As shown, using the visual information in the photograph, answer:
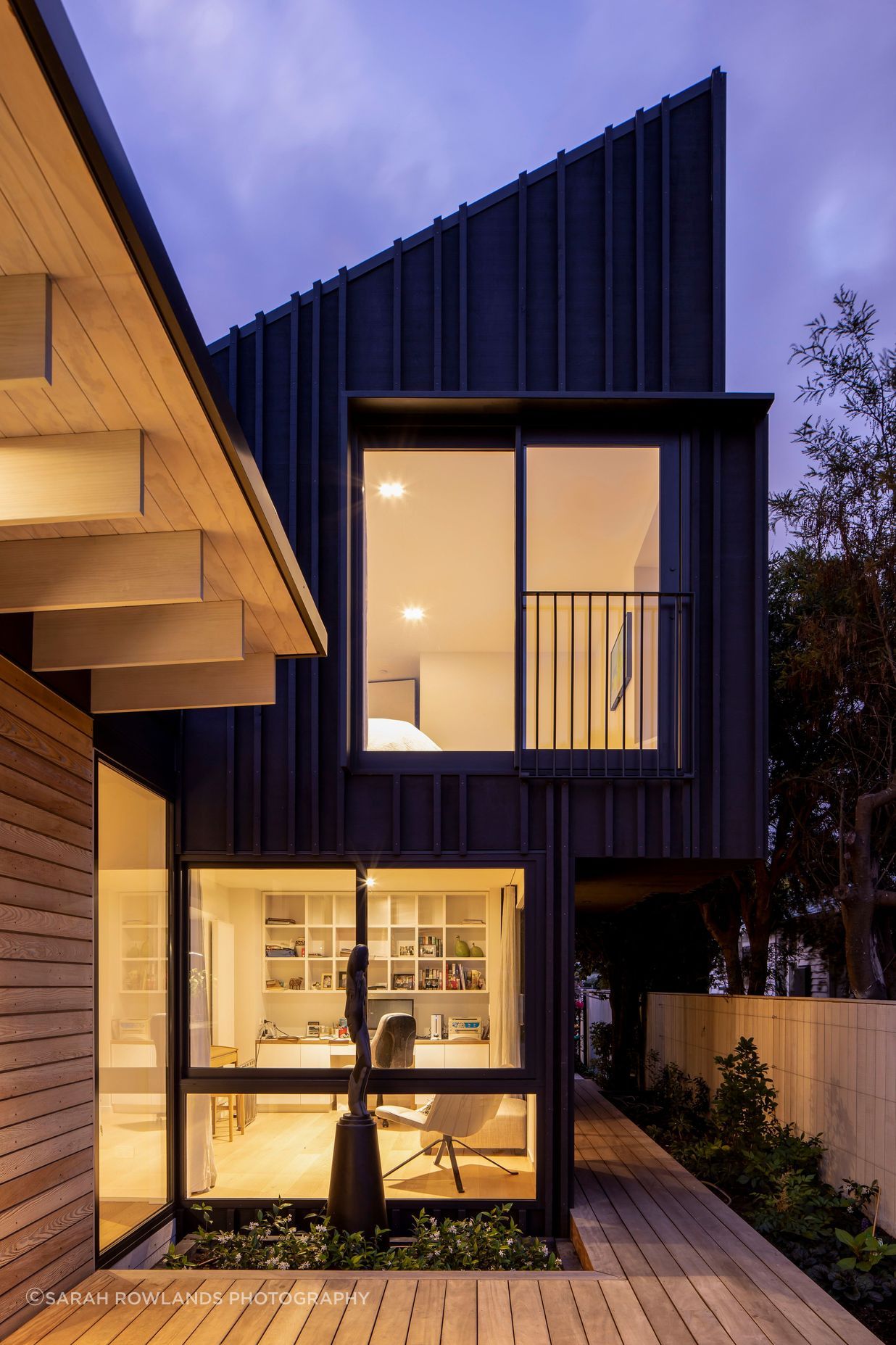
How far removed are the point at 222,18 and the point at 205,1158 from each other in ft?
196

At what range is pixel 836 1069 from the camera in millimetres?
5777

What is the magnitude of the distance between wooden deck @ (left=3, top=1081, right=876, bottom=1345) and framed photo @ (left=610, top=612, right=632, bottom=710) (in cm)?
268

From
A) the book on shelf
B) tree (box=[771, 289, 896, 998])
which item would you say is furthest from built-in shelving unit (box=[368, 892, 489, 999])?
tree (box=[771, 289, 896, 998])

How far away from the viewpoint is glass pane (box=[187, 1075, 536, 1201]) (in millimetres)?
5418

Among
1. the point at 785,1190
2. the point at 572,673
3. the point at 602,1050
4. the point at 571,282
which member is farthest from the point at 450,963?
the point at 602,1050

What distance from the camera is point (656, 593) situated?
226 inches

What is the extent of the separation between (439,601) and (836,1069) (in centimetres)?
343

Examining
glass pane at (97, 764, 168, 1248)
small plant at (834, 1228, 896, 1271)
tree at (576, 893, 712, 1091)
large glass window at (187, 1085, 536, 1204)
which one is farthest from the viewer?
tree at (576, 893, 712, 1091)

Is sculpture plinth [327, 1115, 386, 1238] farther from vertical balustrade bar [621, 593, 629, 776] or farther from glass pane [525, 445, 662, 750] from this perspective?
vertical balustrade bar [621, 593, 629, 776]

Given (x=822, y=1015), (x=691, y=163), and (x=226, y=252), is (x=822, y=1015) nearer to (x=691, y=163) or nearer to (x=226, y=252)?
(x=691, y=163)

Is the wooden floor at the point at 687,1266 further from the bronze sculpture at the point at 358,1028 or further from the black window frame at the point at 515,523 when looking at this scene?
the black window frame at the point at 515,523

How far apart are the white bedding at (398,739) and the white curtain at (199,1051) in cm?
125

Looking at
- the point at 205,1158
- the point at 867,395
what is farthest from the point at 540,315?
the point at 205,1158

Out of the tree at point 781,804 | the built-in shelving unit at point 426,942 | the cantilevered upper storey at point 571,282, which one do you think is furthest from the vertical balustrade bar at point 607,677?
the tree at point 781,804
